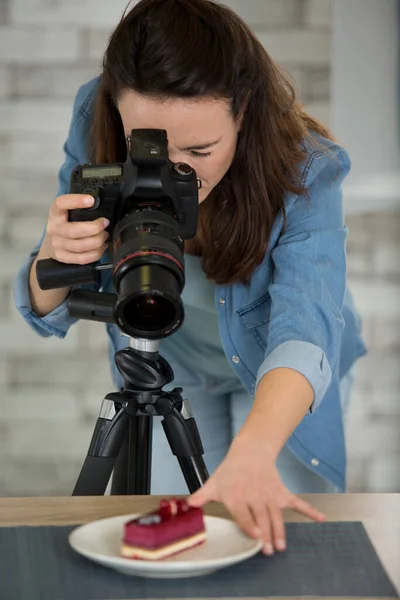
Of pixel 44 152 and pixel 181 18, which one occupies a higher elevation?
pixel 181 18

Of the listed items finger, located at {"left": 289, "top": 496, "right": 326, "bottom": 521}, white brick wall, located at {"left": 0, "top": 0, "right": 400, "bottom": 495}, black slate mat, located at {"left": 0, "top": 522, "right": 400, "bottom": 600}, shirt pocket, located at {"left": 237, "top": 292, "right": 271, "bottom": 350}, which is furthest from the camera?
white brick wall, located at {"left": 0, "top": 0, "right": 400, "bottom": 495}

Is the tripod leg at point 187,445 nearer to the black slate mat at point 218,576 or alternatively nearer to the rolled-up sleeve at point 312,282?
the rolled-up sleeve at point 312,282

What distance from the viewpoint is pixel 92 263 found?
119 cm

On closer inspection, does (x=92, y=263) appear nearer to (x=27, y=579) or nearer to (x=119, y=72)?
(x=119, y=72)

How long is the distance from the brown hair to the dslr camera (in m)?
0.14

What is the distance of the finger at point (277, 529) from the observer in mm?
899

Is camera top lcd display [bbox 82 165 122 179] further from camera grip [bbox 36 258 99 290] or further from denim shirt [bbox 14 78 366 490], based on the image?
denim shirt [bbox 14 78 366 490]

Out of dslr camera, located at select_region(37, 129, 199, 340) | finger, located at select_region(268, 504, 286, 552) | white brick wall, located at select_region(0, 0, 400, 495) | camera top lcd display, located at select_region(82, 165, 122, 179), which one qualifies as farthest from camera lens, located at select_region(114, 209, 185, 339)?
white brick wall, located at select_region(0, 0, 400, 495)

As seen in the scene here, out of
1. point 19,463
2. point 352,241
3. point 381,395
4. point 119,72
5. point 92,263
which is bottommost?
point 19,463

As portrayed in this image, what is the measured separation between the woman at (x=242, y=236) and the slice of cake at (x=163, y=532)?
3 cm

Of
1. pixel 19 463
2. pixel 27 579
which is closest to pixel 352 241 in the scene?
pixel 19 463

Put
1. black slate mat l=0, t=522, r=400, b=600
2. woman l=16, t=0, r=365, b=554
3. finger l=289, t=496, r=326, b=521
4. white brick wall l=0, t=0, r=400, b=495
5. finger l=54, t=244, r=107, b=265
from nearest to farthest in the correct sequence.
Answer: black slate mat l=0, t=522, r=400, b=600
finger l=289, t=496, r=326, b=521
woman l=16, t=0, r=365, b=554
finger l=54, t=244, r=107, b=265
white brick wall l=0, t=0, r=400, b=495

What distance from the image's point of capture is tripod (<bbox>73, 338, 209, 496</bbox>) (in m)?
1.17

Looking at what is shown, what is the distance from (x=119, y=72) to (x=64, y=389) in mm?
1516
